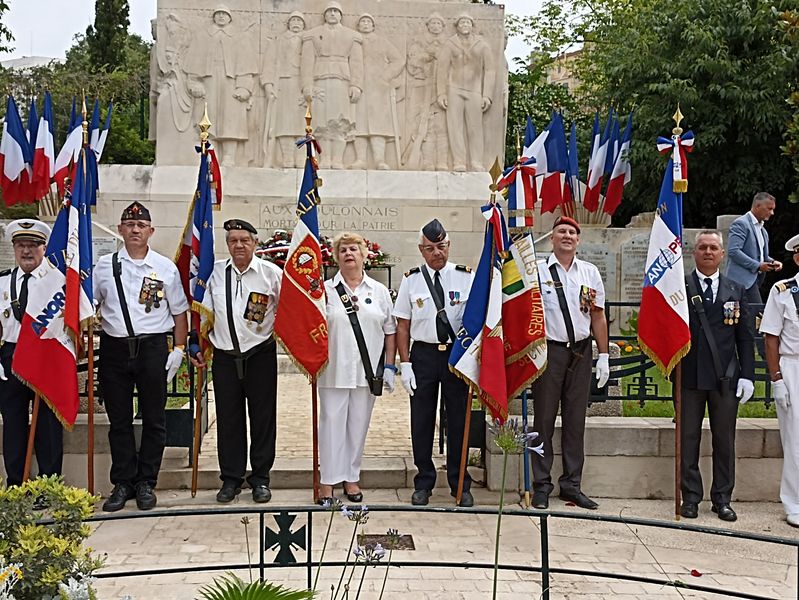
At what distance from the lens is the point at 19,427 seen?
19.3 ft

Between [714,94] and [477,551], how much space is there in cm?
Result: 1479

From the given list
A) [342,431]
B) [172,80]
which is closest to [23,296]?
[342,431]

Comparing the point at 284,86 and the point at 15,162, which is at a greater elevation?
the point at 284,86

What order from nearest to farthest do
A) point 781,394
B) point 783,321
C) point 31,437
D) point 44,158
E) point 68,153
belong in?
point 31,437 → point 781,394 → point 783,321 → point 68,153 → point 44,158

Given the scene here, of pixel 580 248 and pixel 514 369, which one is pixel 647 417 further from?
pixel 580 248

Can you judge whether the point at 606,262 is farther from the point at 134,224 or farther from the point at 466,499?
the point at 134,224

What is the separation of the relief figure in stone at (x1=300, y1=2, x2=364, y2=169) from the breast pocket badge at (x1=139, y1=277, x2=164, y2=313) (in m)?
9.57

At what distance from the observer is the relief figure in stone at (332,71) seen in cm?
1488

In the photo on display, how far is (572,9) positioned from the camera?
3145 cm

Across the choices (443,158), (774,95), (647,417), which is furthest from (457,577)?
(774,95)

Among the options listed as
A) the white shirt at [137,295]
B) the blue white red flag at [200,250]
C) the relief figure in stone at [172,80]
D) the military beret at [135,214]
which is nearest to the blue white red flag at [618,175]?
the relief figure in stone at [172,80]

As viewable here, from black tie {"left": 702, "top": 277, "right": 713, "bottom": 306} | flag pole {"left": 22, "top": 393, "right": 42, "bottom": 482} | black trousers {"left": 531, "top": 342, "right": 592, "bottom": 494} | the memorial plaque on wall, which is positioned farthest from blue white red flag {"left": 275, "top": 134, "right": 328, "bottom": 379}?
the memorial plaque on wall

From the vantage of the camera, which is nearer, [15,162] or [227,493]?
[227,493]

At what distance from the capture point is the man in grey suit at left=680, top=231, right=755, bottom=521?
582 centimetres
